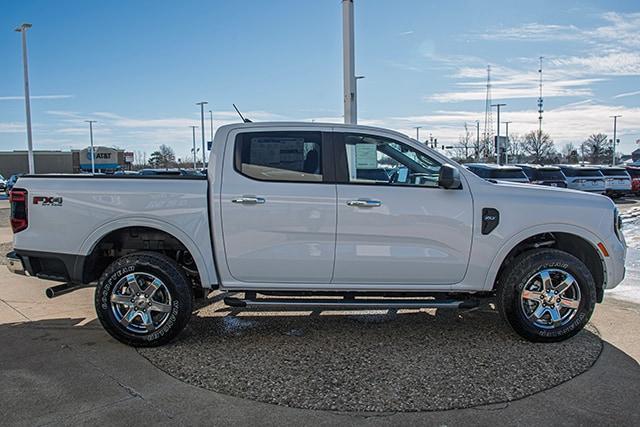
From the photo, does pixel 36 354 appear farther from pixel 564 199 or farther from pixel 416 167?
pixel 564 199

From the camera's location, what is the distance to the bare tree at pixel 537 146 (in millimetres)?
79562

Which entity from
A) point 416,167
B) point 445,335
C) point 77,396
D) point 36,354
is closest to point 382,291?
point 445,335

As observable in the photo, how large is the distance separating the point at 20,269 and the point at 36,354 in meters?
0.88

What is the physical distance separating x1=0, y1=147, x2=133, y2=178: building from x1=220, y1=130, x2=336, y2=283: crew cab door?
3045 inches

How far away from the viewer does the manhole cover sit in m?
3.97

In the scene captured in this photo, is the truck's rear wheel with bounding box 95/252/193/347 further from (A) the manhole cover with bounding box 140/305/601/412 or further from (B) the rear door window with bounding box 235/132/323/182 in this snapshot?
(B) the rear door window with bounding box 235/132/323/182

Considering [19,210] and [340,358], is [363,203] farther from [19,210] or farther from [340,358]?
[19,210]

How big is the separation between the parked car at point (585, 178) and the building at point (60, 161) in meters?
67.1

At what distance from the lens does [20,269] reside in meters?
5.20

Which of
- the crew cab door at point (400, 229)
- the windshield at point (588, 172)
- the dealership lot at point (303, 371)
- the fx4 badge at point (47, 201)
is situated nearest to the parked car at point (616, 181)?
the windshield at point (588, 172)

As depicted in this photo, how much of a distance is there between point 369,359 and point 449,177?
68.5 inches

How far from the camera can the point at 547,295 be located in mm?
4988

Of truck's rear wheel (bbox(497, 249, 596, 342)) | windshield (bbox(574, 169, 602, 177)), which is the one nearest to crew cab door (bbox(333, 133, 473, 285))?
truck's rear wheel (bbox(497, 249, 596, 342))

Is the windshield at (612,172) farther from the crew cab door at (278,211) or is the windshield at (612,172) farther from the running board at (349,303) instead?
the crew cab door at (278,211)
